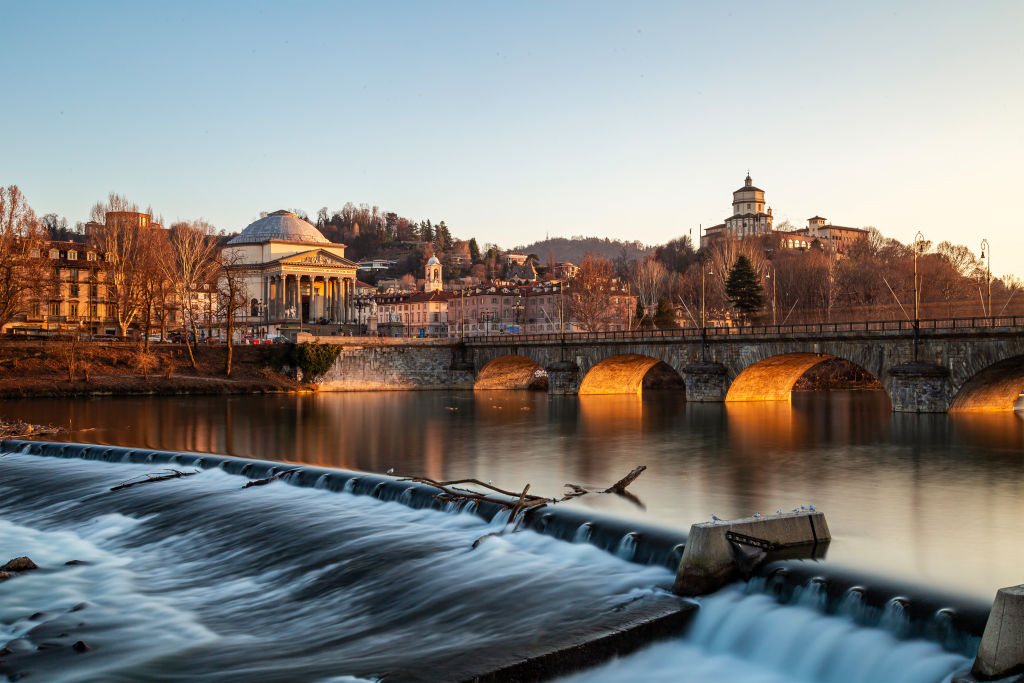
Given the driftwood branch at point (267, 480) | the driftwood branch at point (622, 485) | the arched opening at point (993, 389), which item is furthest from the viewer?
the arched opening at point (993, 389)

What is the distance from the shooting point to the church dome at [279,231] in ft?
316

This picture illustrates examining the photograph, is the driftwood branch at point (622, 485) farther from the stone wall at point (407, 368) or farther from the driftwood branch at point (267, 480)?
the stone wall at point (407, 368)

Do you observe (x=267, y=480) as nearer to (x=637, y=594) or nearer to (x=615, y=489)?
(x=615, y=489)

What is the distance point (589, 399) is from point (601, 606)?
4217 centimetres

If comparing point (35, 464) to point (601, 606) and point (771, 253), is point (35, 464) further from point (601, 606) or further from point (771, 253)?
point (771, 253)

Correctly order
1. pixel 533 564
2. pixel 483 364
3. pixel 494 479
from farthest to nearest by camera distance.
Result: 1. pixel 483 364
2. pixel 494 479
3. pixel 533 564

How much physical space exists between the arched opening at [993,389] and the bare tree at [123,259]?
4764cm

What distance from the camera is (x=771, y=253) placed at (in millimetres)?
117812

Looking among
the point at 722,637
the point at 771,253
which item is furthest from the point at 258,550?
the point at 771,253

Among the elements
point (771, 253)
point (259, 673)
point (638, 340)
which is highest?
point (771, 253)

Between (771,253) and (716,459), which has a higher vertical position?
(771,253)

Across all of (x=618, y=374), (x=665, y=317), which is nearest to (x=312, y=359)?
(x=618, y=374)

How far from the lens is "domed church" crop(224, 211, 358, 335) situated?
90.2 meters

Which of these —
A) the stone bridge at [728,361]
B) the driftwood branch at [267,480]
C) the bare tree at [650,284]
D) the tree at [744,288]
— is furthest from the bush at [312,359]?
the bare tree at [650,284]
